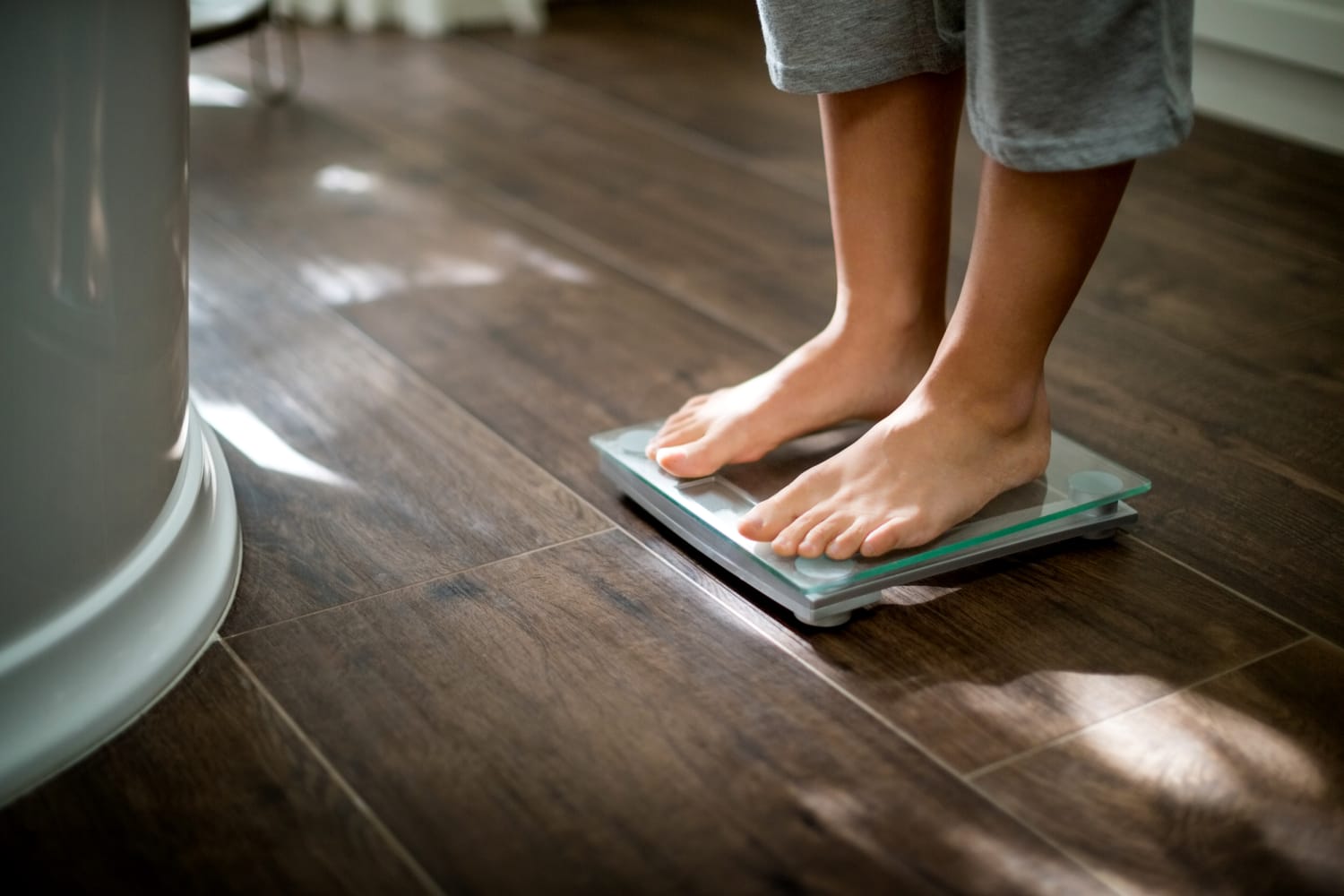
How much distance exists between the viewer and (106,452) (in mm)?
779

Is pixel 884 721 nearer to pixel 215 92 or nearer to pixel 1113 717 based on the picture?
pixel 1113 717

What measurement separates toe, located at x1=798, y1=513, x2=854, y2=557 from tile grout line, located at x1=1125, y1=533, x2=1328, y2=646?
9.5 inches

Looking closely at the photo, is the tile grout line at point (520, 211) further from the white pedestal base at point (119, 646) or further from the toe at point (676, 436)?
the white pedestal base at point (119, 646)

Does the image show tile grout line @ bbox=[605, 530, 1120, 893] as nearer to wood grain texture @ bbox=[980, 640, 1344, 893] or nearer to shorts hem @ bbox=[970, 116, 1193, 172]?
wood grain texture @ bbox=[980, 640, 1344, 893]

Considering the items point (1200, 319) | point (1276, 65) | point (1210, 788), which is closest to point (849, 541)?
point (1210, 788)

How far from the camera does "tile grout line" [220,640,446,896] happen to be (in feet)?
2.23

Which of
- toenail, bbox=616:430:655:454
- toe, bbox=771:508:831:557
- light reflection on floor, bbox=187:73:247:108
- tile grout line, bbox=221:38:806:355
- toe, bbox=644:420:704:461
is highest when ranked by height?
toe, bbox=771:508:831:557

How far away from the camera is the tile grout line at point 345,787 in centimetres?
68

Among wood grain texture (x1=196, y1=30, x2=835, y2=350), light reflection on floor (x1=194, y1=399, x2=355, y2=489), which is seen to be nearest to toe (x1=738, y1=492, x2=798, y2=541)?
light reflection on floor (x1=194, y1=399, x2=355, y2=489)

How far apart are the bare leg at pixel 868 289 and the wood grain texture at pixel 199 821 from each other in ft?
1.17

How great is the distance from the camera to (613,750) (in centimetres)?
77

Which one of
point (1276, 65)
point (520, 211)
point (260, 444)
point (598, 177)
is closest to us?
point (260, 444)

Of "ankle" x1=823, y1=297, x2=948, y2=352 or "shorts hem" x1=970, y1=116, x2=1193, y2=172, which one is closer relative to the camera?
"shorts hem" x1=970, y1=116, x2=1193, y2=172

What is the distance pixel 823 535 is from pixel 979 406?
0.14 metres
